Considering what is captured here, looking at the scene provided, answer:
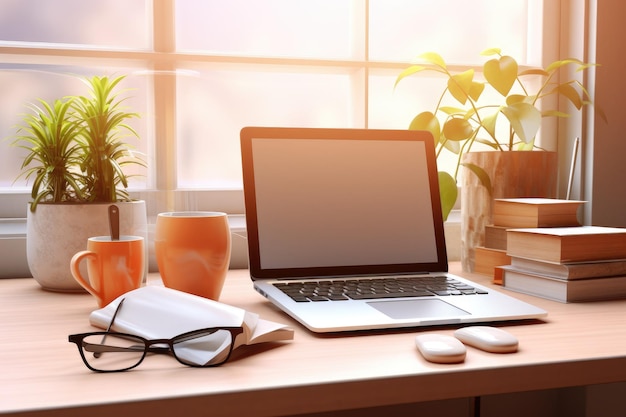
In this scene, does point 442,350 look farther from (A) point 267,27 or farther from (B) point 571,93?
(A) point 267,27

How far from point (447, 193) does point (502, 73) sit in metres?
0.26

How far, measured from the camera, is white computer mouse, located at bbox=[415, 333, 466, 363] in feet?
2.14

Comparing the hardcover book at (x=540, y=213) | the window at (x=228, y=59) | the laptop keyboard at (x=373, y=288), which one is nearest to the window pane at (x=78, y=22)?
the window at (x=228, y=59)

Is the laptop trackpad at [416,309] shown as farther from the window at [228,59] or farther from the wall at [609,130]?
the wall at [609,130]

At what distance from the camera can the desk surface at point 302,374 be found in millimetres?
563

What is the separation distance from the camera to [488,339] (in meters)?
0.70

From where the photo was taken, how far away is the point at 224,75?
144cm

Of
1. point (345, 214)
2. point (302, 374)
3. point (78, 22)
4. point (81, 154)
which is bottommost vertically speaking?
point (302, 374)

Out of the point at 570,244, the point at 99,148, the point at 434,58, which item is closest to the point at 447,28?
the point at 434,58

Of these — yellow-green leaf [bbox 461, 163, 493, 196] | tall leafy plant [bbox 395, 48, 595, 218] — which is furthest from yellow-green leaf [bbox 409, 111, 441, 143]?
yellow-green leaf [bbox 461, 163, 493, 196]

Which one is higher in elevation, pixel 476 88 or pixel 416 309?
pixel 476 88

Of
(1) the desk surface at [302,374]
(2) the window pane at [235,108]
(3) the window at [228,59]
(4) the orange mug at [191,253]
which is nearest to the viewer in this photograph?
(1) the desk surface at [302,374]

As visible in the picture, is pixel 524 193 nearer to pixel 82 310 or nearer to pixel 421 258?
pixel 421 258

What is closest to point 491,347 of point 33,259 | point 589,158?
point 33,259
